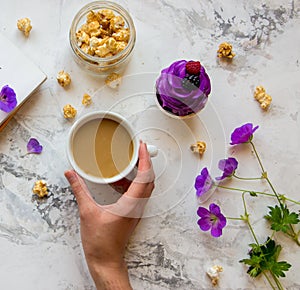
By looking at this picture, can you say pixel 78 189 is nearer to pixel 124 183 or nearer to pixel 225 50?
pixel 124 183

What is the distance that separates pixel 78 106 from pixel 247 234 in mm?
410

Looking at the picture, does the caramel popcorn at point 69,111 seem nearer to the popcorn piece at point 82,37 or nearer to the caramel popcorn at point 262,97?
the popcorn piece at point 82,37

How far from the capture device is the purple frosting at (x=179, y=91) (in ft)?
3.23

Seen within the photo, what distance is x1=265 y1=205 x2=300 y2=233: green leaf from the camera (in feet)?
3.39

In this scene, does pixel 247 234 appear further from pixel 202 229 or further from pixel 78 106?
pixel 78 106

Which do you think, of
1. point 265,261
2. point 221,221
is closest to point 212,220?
point 221,221

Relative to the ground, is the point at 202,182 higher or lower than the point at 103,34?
lower

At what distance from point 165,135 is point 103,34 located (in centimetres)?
22

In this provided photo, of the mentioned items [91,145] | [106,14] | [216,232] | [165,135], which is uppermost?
[106,14]

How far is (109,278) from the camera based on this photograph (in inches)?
39.0

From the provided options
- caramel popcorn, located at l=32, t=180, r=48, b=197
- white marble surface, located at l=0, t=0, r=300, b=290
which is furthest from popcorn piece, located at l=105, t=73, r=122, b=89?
caramel popcorn, located at l=32, t=180, r=48, b=197

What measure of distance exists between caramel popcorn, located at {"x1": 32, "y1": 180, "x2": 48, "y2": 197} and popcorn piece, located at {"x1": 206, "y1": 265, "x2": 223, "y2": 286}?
13.7 inches

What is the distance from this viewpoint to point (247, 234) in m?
1.07

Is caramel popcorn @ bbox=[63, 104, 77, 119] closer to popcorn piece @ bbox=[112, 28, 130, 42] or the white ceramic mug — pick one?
the white ceramic mug
